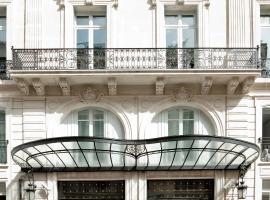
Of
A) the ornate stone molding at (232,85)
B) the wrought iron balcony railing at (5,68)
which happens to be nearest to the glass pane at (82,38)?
the wrought iron balcony railing at (5,68)

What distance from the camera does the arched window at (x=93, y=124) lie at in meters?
15.8

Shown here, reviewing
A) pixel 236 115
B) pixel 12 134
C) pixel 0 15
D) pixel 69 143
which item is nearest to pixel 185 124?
pixel 236 115

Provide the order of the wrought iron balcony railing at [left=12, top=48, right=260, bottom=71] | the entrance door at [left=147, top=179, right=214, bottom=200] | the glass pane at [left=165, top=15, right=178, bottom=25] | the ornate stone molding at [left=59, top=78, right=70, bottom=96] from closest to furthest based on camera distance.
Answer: the ornate stone molding at [left=59, top=78, right=70, bottom=96] → the wrought iron balcony railing at [left=12, top=48, right=260, bottom=71] → the entrance door at [left=147, top=179, right=214, bottom=200] → the glass pane at [left=165, top=15, right=178, bottom=25]

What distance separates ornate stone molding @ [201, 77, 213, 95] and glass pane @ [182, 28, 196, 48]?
1.74 meters

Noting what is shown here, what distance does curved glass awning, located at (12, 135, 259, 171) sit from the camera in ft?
45.0

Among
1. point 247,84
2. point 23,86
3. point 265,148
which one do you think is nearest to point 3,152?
point 23,86

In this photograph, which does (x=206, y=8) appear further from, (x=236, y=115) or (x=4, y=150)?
(x=4, y=150)

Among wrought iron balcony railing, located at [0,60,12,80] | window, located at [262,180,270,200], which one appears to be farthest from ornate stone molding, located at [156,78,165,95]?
wrought iron balcony railing, located at [0,60,12,80]

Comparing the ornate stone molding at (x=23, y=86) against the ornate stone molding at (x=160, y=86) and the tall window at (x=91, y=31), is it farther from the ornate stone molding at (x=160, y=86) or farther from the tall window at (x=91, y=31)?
the ornate stone molding at (x=160, y=86)

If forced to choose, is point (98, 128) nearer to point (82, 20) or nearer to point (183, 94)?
point (183, 94)

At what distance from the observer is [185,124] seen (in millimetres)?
15875

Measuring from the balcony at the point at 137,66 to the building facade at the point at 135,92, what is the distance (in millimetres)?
33

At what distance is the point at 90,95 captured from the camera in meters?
15.5

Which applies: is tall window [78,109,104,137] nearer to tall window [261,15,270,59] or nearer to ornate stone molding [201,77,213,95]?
ornate stone molding [201,77,213,95]
